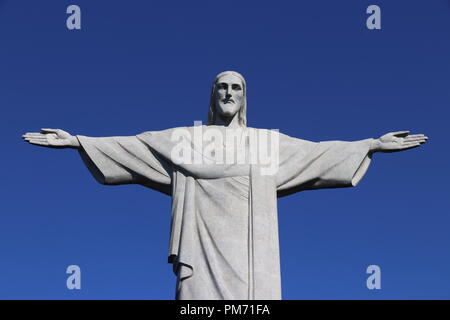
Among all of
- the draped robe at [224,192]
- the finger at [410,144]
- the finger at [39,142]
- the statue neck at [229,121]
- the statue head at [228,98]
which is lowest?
the draped robe at [224,192]

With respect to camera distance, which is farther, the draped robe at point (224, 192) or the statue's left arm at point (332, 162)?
the statue's left arm at point (332, 162)

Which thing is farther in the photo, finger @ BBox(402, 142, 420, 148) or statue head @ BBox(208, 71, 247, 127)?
statue head @ BBox(208, 71, 247, 127)

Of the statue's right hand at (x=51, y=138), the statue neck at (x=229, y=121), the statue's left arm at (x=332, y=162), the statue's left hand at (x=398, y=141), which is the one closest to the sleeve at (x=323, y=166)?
the statue's left arm at (x=332, y=162)

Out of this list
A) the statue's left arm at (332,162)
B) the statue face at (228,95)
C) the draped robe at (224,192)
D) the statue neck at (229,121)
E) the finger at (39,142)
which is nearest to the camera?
the draped robe at (224,192)

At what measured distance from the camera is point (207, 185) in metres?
14.6

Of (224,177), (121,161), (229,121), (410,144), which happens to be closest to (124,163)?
(121,161)

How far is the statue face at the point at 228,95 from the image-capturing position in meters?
15.6

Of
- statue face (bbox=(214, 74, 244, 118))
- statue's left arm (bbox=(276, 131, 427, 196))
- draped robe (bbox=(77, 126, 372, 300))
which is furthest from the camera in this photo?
statue face (bbox=(214, 74, 244, 118))

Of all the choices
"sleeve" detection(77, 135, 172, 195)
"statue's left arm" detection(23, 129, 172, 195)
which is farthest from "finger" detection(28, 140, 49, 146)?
"sleeve" detection(77, 135, 172, 195)

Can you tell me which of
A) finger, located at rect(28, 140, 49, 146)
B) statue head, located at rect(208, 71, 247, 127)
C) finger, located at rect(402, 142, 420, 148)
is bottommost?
finger, located at rect(402, 142, 420, 148)

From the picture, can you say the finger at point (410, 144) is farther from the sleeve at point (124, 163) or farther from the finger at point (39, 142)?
the finger at point (39, 142)

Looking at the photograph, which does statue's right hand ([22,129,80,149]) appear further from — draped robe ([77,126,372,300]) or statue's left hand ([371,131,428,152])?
statue's left hand ([371,131,428,152])

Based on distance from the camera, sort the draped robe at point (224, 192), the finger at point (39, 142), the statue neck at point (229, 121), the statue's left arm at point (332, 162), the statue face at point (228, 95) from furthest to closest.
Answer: the statue neck at point (229, 121) < the statue face at point (228, 95) < the statue's left arm at point (332, 162) < the finger at point (39, 142) < the draped robe at point (224, 192)

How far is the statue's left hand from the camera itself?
1489cm
